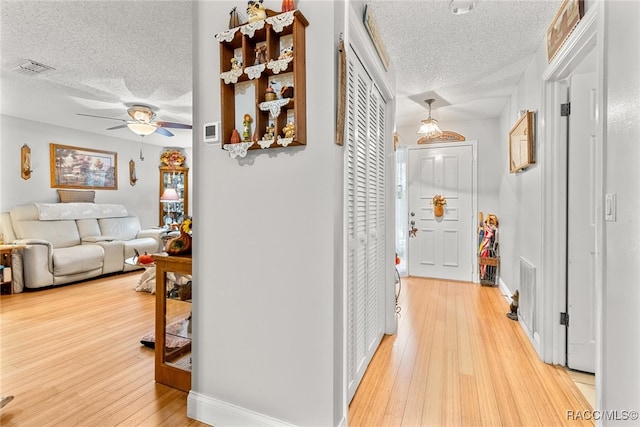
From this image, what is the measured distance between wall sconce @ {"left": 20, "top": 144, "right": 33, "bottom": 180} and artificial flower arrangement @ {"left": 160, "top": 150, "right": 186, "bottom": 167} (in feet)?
7.50

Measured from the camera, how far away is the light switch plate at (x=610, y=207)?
4.44ft

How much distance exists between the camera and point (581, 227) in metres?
2.11

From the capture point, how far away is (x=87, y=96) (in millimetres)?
3717

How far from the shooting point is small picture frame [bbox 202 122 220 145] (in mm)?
1551

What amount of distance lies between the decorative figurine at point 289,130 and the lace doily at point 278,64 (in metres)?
0.24

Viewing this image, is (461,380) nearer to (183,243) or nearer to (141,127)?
(183,243)

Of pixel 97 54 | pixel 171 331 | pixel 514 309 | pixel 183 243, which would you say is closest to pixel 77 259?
pixel 97 54

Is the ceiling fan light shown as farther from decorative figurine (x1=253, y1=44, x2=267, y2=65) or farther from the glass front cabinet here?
decorative figurine (x1=253, y1=44, x2=267, y2=65)

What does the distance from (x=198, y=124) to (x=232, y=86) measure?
287mm

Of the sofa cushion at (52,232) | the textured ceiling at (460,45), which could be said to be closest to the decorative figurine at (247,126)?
the textured ceiling at (460,45)

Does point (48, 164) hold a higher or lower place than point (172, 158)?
lower

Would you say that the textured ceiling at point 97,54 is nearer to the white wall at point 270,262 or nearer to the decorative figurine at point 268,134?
the white wall at point 270,262

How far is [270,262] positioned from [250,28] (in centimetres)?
108

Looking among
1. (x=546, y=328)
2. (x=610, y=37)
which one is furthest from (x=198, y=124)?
(x=546, y=328)
